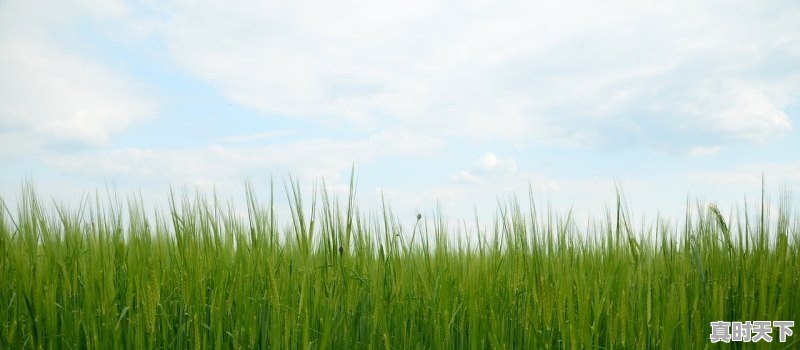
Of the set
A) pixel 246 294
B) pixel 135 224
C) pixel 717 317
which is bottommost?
pixel 717 317

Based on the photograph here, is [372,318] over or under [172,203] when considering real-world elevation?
under

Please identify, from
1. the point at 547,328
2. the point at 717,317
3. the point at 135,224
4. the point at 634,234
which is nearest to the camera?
the point at 547,328

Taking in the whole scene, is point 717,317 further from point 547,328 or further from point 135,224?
point 135,224

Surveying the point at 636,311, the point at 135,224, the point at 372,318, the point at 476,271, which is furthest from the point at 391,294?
the point at 135,224

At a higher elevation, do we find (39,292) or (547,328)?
(39,292)

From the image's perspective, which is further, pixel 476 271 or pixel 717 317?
pixel 476 271

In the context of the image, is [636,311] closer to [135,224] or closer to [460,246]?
[460,246]

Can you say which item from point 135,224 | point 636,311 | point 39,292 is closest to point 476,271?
point 636,311

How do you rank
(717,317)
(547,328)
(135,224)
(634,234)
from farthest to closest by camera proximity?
(135,224) → (634,234) → (717,317) → (547,328)

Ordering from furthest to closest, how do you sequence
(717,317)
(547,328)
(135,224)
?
(135,224) < (717,317) < (547,328)

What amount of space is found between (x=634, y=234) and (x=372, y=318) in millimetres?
1173

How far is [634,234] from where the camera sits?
285cm

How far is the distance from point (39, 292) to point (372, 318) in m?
1.41

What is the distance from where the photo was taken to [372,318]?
2562mm
